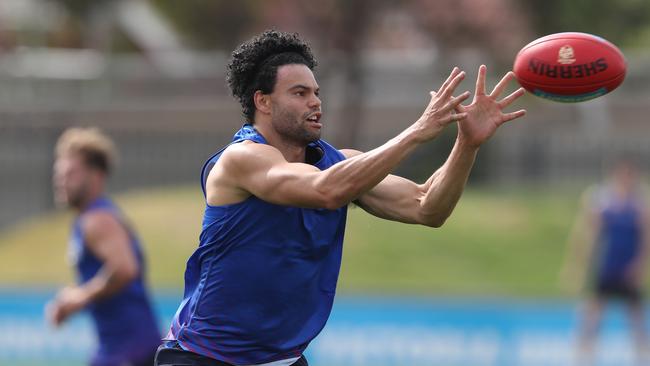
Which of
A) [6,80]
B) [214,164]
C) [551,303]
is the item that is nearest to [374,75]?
[6,80]

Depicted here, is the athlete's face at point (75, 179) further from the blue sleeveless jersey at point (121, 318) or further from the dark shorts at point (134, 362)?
the dark shorts at point (134, 362)

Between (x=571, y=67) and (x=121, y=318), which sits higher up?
(x=571, y=67)

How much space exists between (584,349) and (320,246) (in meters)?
8.08

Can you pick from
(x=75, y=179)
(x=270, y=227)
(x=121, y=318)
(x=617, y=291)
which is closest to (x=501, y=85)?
(x=270, y=227)

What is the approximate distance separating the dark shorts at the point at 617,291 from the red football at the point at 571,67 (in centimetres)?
850

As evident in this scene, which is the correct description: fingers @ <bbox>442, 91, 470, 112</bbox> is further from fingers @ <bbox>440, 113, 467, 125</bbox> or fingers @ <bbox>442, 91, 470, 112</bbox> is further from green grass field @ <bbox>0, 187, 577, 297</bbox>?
green grass field @ <bbox>0, 187, 577, 297</bbox>

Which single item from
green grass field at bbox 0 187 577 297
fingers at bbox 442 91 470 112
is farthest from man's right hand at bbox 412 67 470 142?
green grass field at bbox 0 187 577 297

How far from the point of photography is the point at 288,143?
5340mm

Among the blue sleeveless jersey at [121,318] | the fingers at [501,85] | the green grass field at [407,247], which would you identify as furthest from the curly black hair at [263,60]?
the green grass field at [407,247]

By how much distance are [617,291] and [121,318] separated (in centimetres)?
726

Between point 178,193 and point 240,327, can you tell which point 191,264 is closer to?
point 240,327

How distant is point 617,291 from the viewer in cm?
1360

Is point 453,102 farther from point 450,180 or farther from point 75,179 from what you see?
point 75,179

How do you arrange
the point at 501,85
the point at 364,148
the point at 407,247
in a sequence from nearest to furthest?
1. the point at 501,85
2. the point at 407,247
3. the point at 364,148
